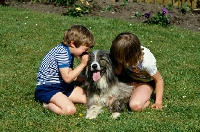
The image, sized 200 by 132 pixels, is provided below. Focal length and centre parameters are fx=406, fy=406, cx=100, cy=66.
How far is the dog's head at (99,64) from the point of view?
4.98 m

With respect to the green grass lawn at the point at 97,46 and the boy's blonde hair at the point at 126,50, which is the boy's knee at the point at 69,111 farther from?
the boy's blonde hair at the point at 126,50

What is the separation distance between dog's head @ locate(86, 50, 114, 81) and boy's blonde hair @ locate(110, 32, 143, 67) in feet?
0.45

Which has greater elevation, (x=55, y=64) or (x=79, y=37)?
(x=79, y=37)

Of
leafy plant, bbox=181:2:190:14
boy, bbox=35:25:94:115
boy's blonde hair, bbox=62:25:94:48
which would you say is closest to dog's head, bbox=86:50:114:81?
boy, bbox=35:25:94:115

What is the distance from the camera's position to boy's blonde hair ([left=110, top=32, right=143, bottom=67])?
203 inches

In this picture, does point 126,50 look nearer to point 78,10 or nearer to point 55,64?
point 55,64

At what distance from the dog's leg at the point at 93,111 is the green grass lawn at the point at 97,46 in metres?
0.08

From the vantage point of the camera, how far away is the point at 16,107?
5.40 metres

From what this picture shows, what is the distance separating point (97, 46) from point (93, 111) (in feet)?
11.3

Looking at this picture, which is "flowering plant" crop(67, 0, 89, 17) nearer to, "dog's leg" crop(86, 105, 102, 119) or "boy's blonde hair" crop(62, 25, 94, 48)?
"boy's blonde hair" crop(62, 25, 94, 48)

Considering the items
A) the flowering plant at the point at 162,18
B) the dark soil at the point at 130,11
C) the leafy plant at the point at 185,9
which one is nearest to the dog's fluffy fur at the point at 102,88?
the flowering plant at the point at 162,18

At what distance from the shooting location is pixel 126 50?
516 centimetres

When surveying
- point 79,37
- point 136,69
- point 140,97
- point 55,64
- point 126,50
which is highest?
point 79,37

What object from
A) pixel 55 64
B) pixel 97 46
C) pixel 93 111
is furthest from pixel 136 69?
pixel 97 46
